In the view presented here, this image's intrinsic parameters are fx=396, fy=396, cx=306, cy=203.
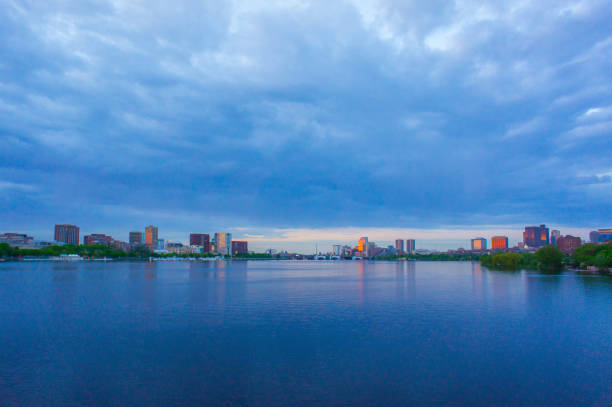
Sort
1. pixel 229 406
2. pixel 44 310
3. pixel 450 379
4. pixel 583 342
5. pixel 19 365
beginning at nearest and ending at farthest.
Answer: pixel 229 406 → pixel 450 379 → pixel 19 365 → pixel 583 342 → pixel 44 310

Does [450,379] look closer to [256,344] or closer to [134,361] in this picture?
[256,344]

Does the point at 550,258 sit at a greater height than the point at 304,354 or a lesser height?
greater

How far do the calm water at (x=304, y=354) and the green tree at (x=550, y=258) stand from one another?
89.7 m

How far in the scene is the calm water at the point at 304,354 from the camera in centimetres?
1681

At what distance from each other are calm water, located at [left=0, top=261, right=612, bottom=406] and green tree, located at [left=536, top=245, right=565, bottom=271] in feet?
294

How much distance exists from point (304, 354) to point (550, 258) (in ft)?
397

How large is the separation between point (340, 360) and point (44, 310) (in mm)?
30463

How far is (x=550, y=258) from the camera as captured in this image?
118 metres

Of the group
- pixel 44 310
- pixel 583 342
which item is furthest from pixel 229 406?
pixel 44 310

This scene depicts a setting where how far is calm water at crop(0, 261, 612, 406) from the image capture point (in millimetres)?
16812

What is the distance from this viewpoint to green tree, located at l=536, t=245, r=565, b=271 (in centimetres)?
11818

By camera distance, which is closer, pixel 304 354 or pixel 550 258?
pixel 304 354

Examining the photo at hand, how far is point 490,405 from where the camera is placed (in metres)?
15.8

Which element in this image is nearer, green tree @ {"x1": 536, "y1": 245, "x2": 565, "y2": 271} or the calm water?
the calm water
